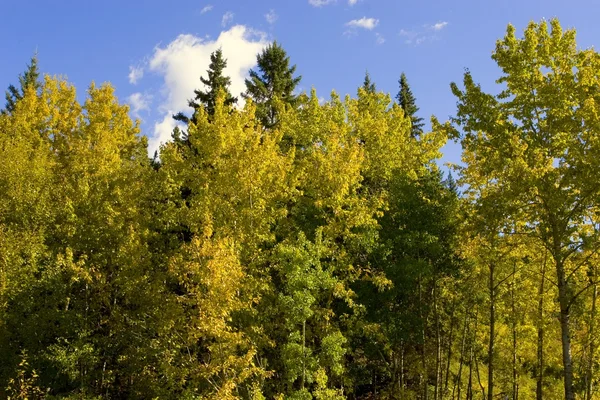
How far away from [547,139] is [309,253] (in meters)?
7.77

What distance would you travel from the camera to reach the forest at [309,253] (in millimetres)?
12711

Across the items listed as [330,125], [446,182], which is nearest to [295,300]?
[330,125]

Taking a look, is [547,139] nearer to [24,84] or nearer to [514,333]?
[514,333]

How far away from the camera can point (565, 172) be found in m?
12.6

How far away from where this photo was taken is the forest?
1271 centimetres

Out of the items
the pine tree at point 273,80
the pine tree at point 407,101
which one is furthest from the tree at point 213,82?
the pine tree at point 407,101

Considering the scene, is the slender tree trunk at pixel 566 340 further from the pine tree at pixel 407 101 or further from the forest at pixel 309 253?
the pine tree at pixel 407 101

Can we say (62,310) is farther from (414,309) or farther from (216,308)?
(414,309)

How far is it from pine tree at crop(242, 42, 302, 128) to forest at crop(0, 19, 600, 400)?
7860mm

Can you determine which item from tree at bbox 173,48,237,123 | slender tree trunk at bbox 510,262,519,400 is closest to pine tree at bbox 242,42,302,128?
tree at bbox 173,48,237,123

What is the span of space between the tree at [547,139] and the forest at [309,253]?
5cm

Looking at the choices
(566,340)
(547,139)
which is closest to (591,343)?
(566,340)

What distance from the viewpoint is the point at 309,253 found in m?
14.8

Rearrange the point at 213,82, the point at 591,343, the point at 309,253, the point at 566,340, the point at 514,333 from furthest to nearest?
the point at 213,82 → the point at 514,333 → the point at 591,343 → the point at 309,253 → the point at 566,340
